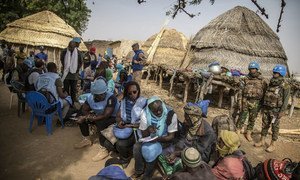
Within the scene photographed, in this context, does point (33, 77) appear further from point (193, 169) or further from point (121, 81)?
point (193, 169)

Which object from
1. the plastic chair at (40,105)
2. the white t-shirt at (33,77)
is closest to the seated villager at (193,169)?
the plastic chair at (40,105)

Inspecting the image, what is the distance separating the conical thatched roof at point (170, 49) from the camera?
19.2m

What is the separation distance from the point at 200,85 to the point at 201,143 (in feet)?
18.5

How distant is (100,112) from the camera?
15.1 feet

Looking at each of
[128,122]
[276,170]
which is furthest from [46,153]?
[276,170]

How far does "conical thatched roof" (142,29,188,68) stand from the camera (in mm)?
19234

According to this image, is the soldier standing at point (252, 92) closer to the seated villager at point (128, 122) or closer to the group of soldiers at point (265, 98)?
the group of soldiers at point (265, 98)

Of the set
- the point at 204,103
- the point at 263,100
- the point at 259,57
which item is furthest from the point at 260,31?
the point at 204,103

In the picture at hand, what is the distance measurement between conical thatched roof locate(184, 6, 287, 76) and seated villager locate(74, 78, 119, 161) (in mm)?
10001

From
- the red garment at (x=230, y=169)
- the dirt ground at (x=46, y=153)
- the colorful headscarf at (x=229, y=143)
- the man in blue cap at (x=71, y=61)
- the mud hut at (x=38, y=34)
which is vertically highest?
the mud hut at (x=38, y=34)

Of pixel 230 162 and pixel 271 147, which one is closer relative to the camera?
pixel 230 162

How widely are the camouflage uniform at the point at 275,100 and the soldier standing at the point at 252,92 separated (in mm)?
206

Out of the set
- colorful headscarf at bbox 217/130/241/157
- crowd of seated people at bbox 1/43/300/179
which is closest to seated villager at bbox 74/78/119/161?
crowd of seated people at bbox 1/43/300/179

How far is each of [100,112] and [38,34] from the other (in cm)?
1343
